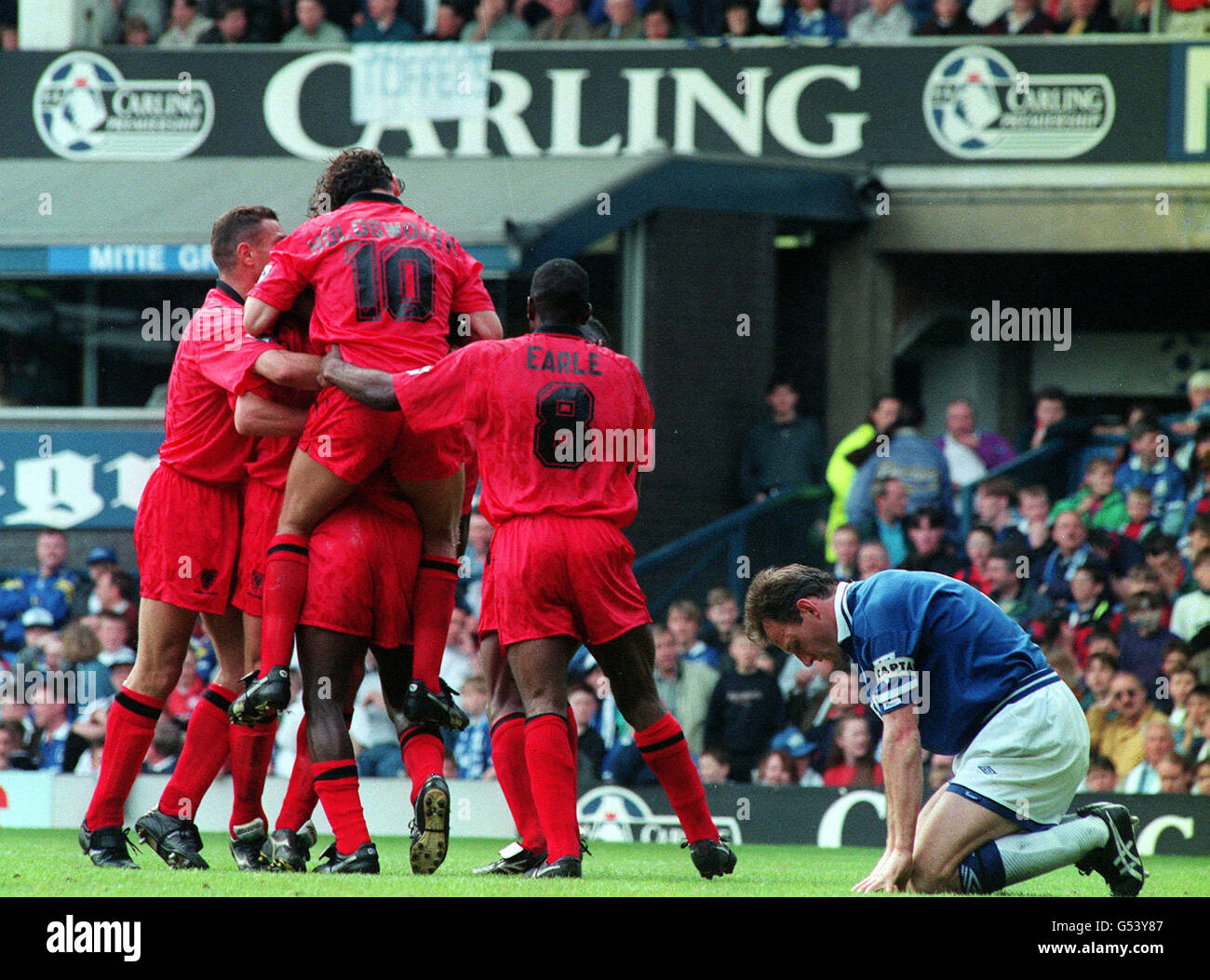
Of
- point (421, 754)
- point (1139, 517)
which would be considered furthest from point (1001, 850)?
point (1139, 517)

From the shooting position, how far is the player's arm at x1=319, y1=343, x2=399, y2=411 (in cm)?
586

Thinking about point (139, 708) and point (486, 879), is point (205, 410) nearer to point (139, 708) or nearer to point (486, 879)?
point (139, 708)

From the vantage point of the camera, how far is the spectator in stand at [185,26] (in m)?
15.6

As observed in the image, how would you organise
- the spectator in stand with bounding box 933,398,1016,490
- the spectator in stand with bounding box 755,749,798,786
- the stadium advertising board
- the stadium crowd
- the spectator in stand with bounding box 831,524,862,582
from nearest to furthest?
the spectator in stand with bounding box 755,749,798,786 < the spectator in stand with bounding box 831,524,862,582 < the spectator in stand with bounding box 933,398,1016,490 < the stadium advertising board < the stadium crowd

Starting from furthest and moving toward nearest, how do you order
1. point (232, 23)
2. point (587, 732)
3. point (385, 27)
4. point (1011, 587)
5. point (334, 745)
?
1. point (232, 23)
2. point (385, 27)
3. point (1011, 587)
4. point (587, 732)
5. point (334, 745)

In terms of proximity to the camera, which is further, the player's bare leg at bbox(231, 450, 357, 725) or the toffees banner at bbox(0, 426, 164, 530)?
the toffees banner at bbox(0, 426, 164, 530)

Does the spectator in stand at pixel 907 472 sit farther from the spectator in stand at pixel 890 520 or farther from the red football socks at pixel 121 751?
the red football socks at pixel 121 751

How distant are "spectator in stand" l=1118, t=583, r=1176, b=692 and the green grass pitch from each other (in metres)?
1.42

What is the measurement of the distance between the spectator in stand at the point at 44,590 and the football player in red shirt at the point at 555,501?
Result: 6.86 metres

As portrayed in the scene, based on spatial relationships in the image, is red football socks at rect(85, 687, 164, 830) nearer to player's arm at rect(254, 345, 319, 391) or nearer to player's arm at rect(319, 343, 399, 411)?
player's arm at rect(254, 345, 319, 391)

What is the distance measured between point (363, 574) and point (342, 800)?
0.77m

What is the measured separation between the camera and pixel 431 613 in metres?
Result: 6.26

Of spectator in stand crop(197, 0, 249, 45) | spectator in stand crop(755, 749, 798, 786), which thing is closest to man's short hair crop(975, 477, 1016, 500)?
spectator in stand crop(755, 749, 798, 786)

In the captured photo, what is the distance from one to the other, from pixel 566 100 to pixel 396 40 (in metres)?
1.62
